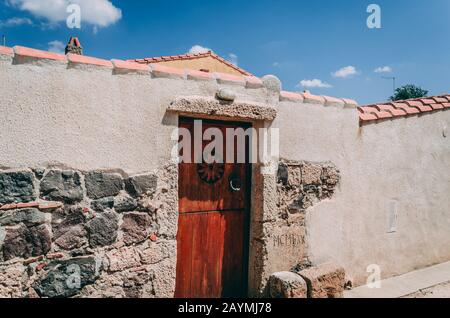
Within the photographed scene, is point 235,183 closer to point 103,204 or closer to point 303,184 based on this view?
point 303,184

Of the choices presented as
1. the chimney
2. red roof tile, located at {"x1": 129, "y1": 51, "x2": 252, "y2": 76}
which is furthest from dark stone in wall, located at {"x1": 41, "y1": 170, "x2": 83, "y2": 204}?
the chimney

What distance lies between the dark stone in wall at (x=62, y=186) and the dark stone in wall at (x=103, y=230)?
0.70 ft

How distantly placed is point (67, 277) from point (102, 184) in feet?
2.28

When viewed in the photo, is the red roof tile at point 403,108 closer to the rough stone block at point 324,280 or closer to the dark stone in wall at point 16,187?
the rough stone block at point 324,280

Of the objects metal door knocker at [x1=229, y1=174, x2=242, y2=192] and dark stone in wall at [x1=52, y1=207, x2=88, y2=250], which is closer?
dark stone in wall at [x1=52, y1=207, x2=88, y2=250]

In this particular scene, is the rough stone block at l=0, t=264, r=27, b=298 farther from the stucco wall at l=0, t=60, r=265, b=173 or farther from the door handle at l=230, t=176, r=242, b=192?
the door handle at l=230, t=176, r=242, b=192

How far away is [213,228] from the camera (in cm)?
308

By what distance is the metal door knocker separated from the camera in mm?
3172

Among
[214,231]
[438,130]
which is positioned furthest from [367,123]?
[214,231]

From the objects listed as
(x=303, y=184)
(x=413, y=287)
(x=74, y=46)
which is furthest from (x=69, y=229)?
(x=74, y=46)

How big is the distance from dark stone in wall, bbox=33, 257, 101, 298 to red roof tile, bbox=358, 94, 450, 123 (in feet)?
10.5

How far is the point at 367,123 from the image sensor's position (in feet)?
12.4

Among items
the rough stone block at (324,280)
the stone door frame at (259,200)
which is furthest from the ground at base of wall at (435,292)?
the stone door frame at (259,200)

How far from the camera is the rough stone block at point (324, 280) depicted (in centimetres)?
298
